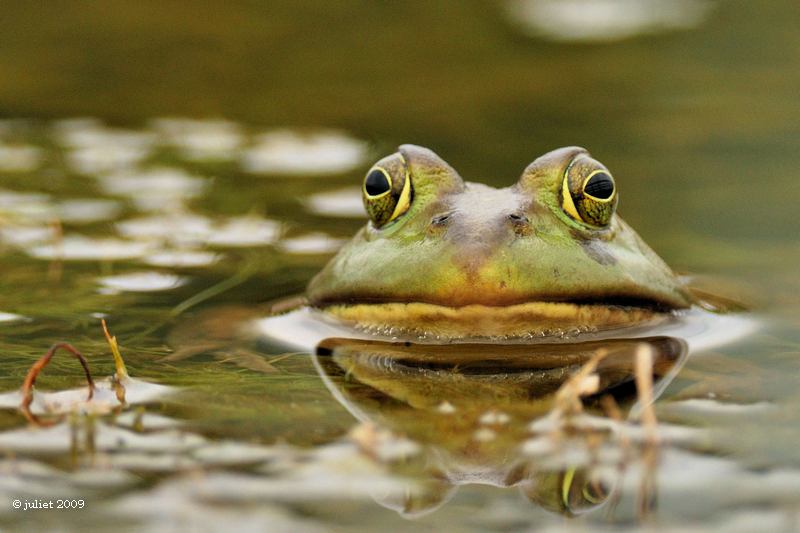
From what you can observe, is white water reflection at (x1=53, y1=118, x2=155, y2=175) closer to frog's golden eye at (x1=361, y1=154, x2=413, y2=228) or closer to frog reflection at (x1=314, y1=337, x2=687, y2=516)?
frog's golden eye at (x1=361, y1=154, x2=413, y2=228)

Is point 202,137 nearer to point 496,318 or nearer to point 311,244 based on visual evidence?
point 311,244

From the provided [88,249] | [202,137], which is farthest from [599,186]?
[202,137]

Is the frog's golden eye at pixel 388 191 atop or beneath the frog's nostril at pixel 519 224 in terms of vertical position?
atop

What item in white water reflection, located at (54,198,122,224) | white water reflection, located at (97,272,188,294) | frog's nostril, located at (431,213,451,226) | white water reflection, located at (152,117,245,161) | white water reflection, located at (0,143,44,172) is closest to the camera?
frog's nostril, located at (431,213,451,226)

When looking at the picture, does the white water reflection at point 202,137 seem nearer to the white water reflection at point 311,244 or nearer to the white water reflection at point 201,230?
the white water reflection at point 201,230

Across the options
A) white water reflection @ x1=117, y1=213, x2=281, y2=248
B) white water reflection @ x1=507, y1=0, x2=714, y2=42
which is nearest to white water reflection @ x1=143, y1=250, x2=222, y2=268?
white water reflection @ x1=117, y1=213, x2=281, y2=248

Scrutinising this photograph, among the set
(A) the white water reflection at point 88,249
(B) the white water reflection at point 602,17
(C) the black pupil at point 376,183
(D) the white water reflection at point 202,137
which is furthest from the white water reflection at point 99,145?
(B) the white water reflection at point 602,17

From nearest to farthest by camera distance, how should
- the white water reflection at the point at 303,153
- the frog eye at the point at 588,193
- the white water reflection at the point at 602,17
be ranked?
the frog eye at the point at 588,193 → the white water reflection at the point at 303,153 → the white water reflection at the point at 602,17
